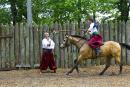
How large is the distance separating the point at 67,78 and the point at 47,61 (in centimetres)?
281

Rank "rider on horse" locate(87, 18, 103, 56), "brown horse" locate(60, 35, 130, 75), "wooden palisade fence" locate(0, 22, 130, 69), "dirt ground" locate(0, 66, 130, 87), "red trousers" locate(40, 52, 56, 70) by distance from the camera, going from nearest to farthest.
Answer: "dirt ground" locate(0, 66, 130, 87) → "rider on horse" locate(87, 18, 103, 56) → "brown horse" locate(60, 35, 130, 75) → "red trousers" locate(40, 52, 56, 70) → "wooden palisade fence" locate(0, 22, 130, 69)

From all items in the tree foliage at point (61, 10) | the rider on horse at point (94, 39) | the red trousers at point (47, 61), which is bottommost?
the red trousers at point (47, 61)

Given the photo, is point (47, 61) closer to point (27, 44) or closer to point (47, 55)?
point (47, 55)

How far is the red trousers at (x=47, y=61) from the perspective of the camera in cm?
2015

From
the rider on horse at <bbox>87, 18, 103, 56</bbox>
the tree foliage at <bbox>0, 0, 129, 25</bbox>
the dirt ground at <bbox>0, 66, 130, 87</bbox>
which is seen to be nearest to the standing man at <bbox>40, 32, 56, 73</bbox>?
the dirt ground at <bbox>0, 66, 130, 87</bbox>

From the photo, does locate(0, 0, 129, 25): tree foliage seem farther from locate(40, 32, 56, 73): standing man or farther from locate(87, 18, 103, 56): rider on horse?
locate(87, 18, 103, 56): rider on horse

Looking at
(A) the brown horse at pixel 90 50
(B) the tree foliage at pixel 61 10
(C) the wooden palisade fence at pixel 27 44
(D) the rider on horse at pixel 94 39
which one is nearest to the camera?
(D) the rider on horse at pixel 94 39

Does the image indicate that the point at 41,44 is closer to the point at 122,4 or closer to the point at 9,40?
the point at 9,40

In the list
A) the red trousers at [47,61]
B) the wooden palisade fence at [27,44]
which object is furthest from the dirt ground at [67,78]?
the wooden palisade fence at [27,44]

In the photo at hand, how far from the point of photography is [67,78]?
17562 mm

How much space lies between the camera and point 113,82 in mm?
16062

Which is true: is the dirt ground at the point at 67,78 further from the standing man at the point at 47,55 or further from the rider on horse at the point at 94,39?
the rider on horse at the point at 94,39

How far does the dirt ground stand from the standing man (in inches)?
13.1

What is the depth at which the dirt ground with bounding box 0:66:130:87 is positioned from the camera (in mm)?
15699
